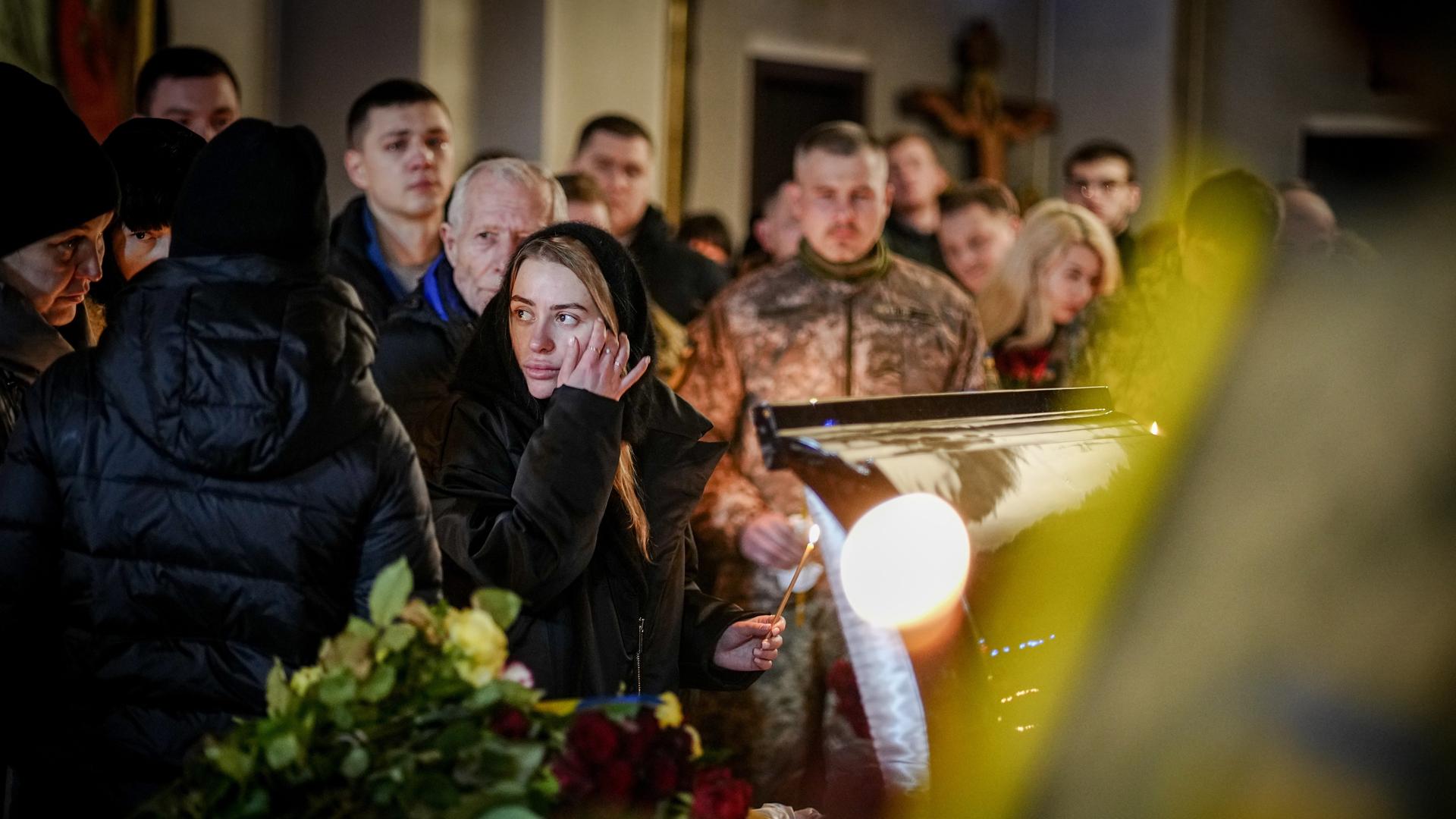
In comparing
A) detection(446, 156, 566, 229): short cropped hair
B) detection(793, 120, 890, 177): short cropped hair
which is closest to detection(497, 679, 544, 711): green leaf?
detection(446, 156, 566, 229): short cropped hair

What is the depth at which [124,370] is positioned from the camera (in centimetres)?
179

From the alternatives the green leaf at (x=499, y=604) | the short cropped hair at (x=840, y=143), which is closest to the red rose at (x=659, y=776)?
the green leaf at (x=499, y=604)

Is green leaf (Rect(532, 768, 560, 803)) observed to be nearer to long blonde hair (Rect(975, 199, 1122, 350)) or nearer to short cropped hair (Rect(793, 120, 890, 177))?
short cropped hair (Rect(793, 120, 890, 177))

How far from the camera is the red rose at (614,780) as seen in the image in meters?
1.42

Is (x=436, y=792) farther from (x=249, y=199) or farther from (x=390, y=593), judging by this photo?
(x=249, y=199)

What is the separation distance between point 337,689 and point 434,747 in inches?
4.4

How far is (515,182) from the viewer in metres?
3.30

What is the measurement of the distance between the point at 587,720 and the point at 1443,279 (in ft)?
3.26

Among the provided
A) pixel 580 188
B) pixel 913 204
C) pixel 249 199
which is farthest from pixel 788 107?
pixel 249 199

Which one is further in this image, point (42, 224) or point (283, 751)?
point (42, 224)

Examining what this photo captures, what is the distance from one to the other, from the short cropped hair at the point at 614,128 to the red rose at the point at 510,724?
3.89 metres

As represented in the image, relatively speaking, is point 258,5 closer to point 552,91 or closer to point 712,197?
point 552,91

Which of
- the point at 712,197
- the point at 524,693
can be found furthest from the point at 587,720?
the point at 712,197

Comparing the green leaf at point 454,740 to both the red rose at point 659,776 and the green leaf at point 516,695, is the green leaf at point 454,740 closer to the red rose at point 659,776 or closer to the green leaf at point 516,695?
the green leaf at point 516,695
